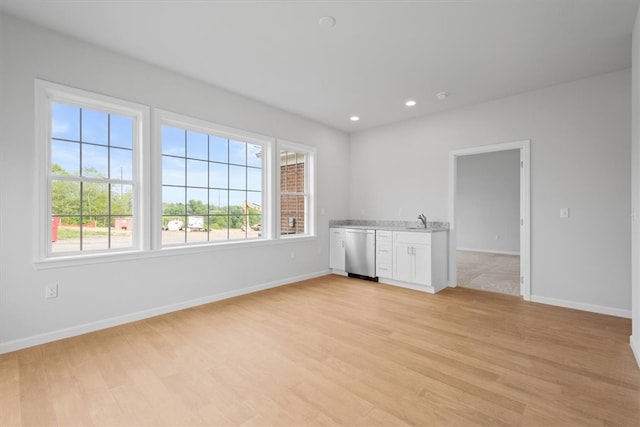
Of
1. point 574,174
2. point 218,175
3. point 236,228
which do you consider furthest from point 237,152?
point 574,174

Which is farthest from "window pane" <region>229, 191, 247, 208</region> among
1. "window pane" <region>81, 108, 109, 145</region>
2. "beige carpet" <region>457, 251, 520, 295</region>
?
"beige carpet" <region>457, 251, 520, 295</region>

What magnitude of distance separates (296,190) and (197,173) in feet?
6.09

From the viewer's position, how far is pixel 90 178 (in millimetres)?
2953

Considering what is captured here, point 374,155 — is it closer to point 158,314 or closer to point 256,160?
point 256,160

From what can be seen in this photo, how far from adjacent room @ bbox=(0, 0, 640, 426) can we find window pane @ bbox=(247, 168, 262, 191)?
0.03 meters

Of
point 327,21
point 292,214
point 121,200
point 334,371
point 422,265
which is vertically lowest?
point 334,371

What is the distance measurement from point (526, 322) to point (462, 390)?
176cm

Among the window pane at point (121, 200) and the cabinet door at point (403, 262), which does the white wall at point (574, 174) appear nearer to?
the cabinet door at point (403, 262)

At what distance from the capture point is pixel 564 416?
171 centimetres

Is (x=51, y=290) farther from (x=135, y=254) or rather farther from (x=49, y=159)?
(x=49, y=159)

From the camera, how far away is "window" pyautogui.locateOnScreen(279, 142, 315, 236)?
506cm

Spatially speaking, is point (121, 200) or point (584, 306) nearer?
point (121, 200)

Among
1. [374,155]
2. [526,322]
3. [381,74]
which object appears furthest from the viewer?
[374,155]

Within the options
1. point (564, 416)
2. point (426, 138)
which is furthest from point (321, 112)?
point (564, 416)
